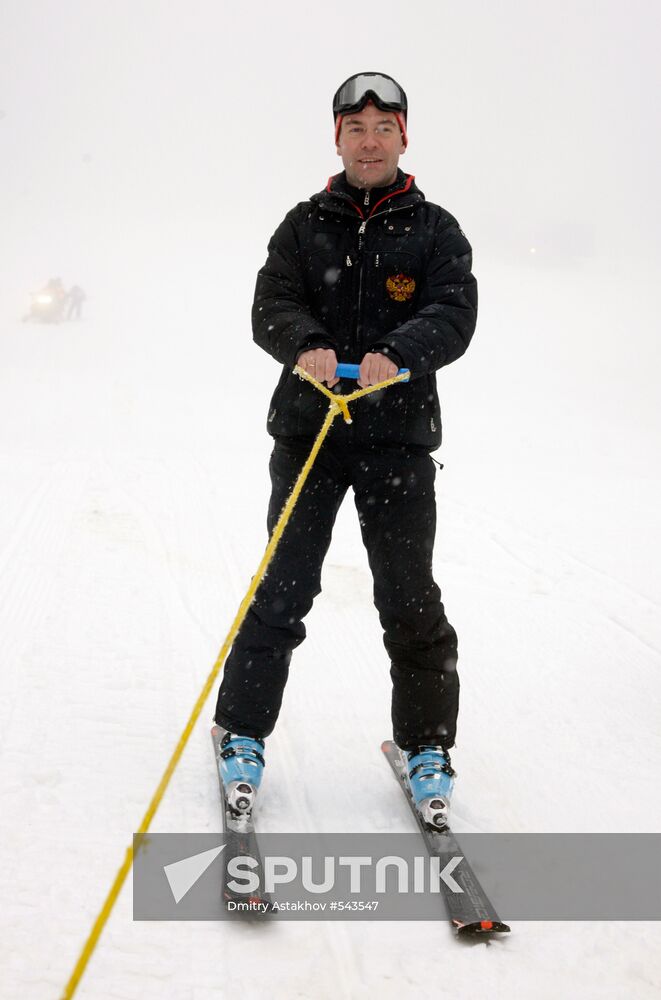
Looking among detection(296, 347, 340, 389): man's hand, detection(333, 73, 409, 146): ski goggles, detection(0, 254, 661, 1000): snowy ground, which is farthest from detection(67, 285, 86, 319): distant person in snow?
detection(296, 347, 340, 389): man's hand

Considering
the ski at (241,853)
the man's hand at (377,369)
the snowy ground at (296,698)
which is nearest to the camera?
the snowy ground at (296,698)

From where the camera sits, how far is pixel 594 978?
1.80m

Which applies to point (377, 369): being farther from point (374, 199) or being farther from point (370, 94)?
point (370, 94)

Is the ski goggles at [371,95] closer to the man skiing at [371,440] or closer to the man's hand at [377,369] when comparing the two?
the man skiing at [371,440]

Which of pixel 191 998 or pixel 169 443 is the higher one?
pixel 169 443

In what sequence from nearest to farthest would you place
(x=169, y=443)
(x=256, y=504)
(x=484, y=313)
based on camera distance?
(x=256, y=504) < (x=169, y=443) < (x=484, y=313)

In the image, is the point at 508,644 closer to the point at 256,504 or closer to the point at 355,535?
the point at 355,535

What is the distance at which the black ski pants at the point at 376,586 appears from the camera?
2344 mm

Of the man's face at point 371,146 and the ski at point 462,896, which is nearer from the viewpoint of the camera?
the ski at point 462,896

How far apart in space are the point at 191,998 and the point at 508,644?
8.34 ft

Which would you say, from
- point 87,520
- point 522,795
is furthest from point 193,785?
point 87,520

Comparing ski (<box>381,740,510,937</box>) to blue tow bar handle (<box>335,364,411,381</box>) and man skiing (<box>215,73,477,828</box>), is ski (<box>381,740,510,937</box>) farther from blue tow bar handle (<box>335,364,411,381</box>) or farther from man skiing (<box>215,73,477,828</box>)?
blue tow bar handle (<box>335,364,411,381</box>)

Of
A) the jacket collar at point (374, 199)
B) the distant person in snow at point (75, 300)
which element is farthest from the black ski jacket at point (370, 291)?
the distant person in snow at point (75, 300)

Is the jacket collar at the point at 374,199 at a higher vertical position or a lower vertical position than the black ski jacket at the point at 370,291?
higher
